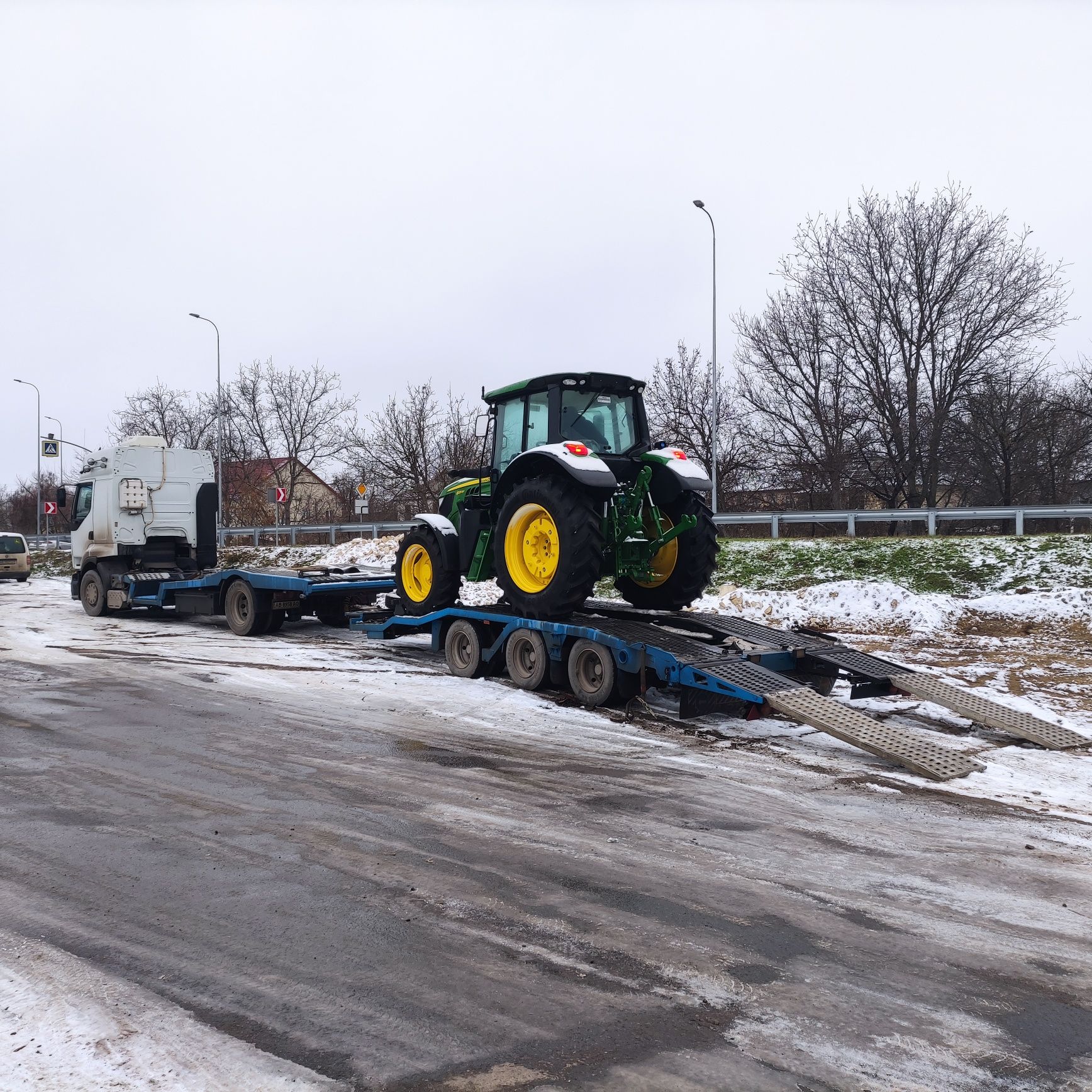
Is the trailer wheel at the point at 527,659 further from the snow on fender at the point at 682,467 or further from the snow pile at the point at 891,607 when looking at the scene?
the snow pile at the point at 891,607

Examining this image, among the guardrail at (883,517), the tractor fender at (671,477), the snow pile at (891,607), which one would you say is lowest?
the snow pile at (891,607)

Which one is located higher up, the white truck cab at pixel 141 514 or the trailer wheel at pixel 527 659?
the white truck cab at pixel 141 514

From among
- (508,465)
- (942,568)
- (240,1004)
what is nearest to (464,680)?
(508,465)

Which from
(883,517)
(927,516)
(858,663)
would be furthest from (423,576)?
(927,516)

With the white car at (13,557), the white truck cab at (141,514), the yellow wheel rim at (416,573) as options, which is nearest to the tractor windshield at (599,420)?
the yellow wheel rim at (416,573)

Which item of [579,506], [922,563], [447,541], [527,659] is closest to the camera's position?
[579,506]

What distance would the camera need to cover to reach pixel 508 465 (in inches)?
396

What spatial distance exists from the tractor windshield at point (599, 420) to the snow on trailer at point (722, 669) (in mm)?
1761

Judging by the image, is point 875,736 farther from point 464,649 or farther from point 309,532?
point 309,532

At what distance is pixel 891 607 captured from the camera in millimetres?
15500

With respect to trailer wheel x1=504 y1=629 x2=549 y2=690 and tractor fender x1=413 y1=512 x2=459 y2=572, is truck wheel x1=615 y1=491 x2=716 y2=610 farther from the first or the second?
tractor fender x1=413 y1=512 x2=459 y2=572

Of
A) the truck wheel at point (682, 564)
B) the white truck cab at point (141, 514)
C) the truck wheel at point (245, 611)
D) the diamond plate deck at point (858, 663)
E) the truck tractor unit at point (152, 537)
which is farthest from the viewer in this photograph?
the white truck cab at point (141, 514)

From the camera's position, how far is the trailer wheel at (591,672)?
8.91m

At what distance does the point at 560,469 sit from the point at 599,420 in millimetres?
1095
